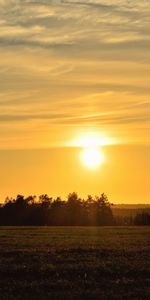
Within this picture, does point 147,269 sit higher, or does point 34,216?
point 34,216

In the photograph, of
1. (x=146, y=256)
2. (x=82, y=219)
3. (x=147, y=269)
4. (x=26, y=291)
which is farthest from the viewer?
(x=82, y=219)

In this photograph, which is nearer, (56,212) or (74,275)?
(74,275)

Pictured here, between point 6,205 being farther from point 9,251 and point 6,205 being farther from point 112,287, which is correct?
point 112,287

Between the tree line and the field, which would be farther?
the tree line

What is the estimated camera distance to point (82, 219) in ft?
380

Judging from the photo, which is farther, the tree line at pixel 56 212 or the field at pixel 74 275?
the tree line at pixel 56 212

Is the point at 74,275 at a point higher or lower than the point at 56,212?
lower

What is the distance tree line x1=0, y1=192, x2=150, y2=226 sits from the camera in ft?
376

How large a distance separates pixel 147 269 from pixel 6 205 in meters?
92.9

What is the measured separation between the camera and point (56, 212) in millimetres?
118312

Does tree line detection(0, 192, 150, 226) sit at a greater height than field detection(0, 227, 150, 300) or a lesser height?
greater

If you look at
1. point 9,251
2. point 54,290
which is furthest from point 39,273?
point 9,251

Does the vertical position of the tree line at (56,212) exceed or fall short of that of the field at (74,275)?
it exceeds it

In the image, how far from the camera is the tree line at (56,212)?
115 metres
